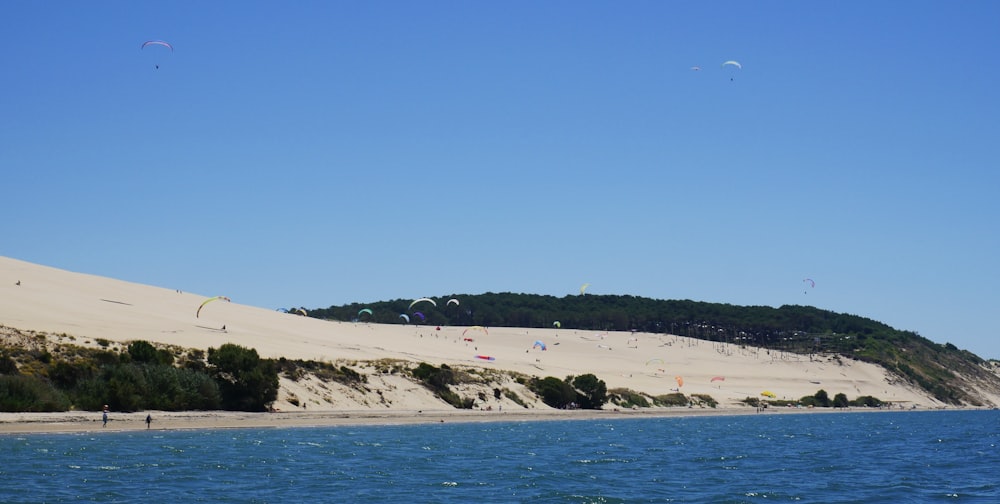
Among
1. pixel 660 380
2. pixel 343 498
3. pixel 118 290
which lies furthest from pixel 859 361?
pixel 343 498

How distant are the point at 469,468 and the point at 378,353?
152 feet

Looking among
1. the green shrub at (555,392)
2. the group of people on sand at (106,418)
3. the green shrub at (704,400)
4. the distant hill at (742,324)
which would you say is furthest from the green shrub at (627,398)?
the distant hill at (742,324)

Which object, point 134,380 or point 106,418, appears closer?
point 106,418

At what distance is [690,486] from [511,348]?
3388 inches

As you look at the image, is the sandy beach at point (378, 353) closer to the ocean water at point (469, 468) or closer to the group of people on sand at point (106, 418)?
the group of people on sand at point (106, 418)

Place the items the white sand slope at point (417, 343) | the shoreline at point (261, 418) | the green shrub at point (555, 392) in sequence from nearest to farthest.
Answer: the shoreline at point (261, 418) < the white sand slope at point (417, 343) < the green shrub at point (555, 392)

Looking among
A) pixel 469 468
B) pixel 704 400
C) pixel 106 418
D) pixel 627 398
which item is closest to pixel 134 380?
pixel 106 418

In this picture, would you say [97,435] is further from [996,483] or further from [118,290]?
[118,290]

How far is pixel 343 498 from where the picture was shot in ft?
78.8

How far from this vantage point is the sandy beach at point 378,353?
53.0 m

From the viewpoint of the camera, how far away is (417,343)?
94.6m

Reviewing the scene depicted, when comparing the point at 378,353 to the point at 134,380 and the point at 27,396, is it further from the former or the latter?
the point at 27,396

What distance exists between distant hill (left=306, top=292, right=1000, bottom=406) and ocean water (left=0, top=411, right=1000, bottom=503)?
100485 mm

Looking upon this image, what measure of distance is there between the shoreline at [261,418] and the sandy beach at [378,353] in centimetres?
11
